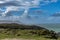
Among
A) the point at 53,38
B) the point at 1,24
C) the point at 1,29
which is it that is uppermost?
the point at 1,24

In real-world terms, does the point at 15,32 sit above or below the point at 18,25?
below

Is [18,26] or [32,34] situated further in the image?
[18,26]

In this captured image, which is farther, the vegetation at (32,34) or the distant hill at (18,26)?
the distant hill at (18,26)

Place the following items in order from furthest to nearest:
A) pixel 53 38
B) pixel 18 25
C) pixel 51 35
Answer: pixel 18 25, pixel 51 35, pixel 53 38

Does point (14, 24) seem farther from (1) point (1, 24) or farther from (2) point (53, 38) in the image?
(2) point (53, 38)

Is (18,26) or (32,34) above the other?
(18,26)

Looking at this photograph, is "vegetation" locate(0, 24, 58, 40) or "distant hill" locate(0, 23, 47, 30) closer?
"vegetation" locate(0, 24, 58, 40)

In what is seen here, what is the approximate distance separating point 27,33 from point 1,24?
15467 mm

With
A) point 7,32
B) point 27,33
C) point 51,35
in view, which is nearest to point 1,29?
point 7,32

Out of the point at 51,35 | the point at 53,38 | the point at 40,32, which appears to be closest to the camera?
the point at 53,38

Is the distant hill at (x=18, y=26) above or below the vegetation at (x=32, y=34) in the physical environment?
above

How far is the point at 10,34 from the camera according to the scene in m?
49.3

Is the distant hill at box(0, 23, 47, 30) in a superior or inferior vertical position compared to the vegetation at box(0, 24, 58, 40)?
superior

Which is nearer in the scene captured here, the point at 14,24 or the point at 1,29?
the point at 1,29
